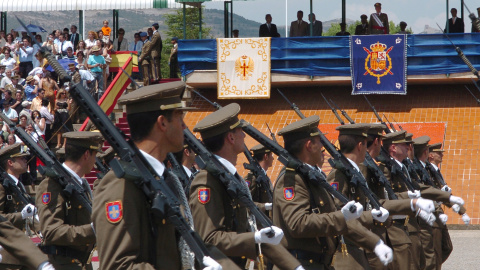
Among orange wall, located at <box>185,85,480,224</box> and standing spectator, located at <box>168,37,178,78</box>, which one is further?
standing spectator, located at <box>168,37,178,78</box>

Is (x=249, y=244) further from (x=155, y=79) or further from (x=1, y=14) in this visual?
(x=1, y=14)

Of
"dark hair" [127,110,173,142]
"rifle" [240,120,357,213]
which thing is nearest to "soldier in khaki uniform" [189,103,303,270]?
"rifle" [240,120,357,213]

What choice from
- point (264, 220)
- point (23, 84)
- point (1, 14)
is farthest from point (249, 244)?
point (1, 14)

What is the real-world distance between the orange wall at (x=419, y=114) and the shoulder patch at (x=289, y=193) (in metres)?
12.1

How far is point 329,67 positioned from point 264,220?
52.6 feet

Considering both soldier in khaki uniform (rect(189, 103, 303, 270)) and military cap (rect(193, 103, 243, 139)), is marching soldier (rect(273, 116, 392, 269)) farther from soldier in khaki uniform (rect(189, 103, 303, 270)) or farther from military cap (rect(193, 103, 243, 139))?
military cap (rect(193, 103, 243, 139))

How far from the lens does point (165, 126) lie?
12.2 feet

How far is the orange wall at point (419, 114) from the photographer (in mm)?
18203

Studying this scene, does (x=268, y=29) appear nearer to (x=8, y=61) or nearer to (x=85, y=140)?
(x=8, y=61)

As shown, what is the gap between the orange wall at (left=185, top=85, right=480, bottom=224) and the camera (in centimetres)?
1820

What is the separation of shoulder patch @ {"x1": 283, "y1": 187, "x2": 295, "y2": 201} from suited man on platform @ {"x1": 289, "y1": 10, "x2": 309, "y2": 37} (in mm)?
16549

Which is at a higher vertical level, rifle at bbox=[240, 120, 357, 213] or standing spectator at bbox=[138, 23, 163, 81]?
standing spectator at bbox=[138, 23, 163, 81]

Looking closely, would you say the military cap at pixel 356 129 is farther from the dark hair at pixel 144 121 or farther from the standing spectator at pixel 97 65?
the standing spectator at pixel 97 65

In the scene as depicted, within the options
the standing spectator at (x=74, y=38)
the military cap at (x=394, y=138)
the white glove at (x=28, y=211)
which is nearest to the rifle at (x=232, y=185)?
the white glove at (x=28, y=211)
